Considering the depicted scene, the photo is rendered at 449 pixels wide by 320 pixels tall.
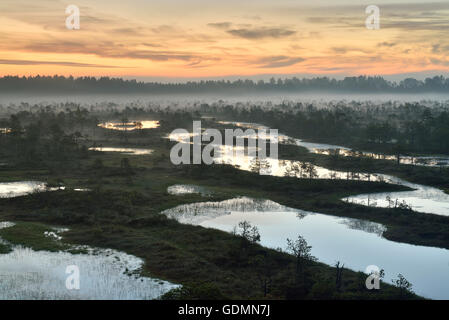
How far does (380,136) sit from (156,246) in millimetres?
74350

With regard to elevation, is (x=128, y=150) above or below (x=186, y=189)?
above

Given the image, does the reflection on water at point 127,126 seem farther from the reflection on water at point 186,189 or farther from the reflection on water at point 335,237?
the reflection on water at point 335,237

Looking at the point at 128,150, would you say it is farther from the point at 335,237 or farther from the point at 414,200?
the point at 335,237

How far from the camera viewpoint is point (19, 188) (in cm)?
5519

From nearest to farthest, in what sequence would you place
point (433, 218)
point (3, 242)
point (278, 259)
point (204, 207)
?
1. point (278, 259)
2. point (3, 242)
3. point (433, 218)
4. point (204, 207)

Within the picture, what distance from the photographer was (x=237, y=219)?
44.6 meters

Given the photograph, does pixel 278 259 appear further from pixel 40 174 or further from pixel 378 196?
pixel 40 174

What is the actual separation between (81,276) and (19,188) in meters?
30.1

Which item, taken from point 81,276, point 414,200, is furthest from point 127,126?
point 81,276

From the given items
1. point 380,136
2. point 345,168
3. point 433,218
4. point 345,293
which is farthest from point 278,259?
point 380,136

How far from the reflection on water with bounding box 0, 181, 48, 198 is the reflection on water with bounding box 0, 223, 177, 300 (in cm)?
1862

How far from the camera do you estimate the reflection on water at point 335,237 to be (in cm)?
3194

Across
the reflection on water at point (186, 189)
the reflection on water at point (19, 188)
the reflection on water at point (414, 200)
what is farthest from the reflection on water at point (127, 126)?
the reflection on water at point (414, 200)
